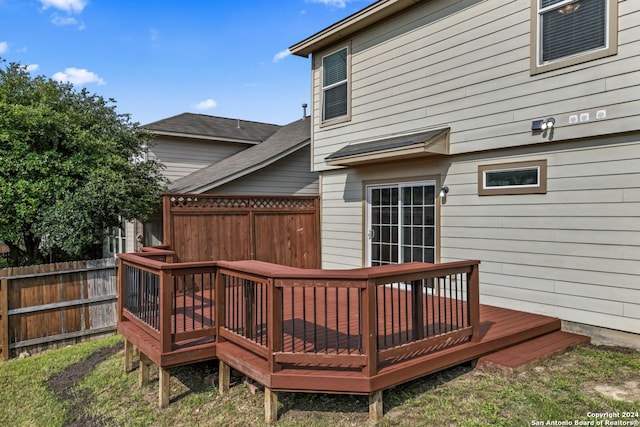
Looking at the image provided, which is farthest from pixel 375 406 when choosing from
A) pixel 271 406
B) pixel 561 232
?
pixel 561 232

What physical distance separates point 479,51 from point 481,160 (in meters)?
1.50

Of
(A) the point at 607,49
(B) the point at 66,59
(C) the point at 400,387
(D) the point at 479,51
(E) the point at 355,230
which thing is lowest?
(C) the point at 400,387

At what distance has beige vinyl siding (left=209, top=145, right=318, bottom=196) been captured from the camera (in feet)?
33.1

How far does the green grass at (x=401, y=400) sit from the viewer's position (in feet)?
10.5

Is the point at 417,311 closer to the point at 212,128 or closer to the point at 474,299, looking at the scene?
the point at 474,299

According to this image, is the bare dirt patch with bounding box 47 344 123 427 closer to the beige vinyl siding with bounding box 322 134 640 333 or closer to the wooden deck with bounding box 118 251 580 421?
the wooden deck with bounding box 118 251 580 421

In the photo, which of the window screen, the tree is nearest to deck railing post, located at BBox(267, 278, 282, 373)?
the window screen

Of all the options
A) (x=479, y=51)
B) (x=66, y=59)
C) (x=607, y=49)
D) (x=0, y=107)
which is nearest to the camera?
(x=607, y=49)

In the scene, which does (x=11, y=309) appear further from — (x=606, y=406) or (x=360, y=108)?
(x=606, y=406)

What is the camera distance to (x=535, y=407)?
3.22 m

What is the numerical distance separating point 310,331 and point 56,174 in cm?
634

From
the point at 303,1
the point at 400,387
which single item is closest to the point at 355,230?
the point at 400,387

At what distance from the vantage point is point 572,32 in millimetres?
4656

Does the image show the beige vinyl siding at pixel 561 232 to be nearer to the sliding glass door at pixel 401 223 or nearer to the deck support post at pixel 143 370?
the sliding glass door at pixel 401 223
